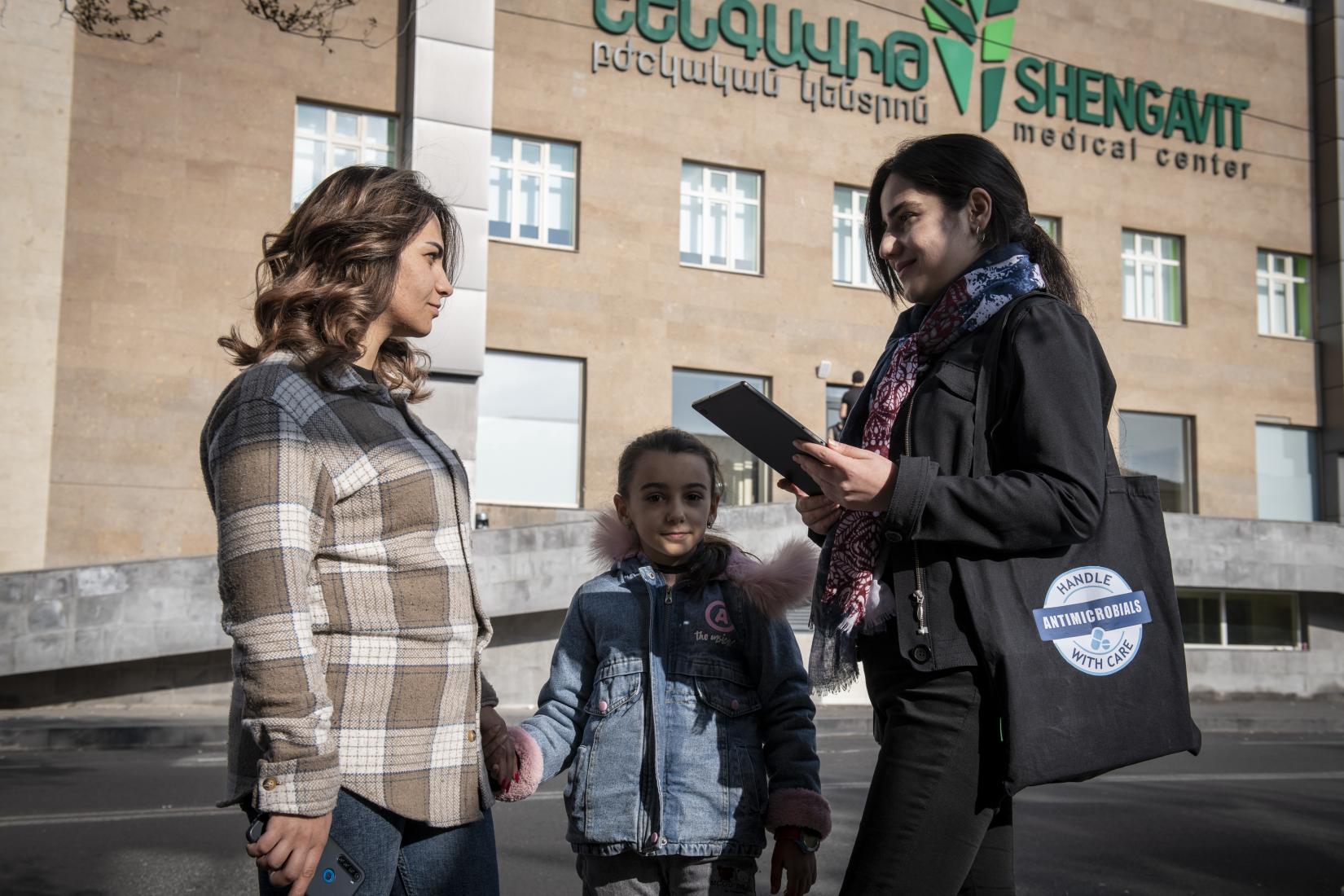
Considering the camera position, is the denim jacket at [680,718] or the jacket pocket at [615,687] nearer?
the denim jacket at [680,718]

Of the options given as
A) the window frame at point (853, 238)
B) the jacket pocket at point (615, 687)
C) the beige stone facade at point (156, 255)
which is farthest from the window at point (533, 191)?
the jacket pocket at point (615, 687)

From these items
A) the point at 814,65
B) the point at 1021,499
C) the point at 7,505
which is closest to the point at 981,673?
the point at 1021,499

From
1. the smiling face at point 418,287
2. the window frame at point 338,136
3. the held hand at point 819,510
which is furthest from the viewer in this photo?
the window frame at point 338,136

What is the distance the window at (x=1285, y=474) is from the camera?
25156 mm

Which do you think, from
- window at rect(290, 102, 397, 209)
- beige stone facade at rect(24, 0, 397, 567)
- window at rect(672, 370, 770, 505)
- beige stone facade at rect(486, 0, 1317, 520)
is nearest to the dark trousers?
beige stone facade at rect(24, 0, 397, 567)

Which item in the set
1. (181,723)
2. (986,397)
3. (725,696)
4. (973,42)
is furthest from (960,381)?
(973,42)

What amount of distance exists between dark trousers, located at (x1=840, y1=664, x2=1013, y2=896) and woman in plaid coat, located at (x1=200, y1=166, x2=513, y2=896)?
817 millimetres

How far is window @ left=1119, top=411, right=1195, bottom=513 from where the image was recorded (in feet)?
80.7

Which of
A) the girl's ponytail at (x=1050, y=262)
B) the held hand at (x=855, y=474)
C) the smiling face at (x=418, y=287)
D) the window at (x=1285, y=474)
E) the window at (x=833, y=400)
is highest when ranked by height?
the window at (x=833, y=400)

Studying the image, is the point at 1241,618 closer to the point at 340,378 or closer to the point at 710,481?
the point at 710,481

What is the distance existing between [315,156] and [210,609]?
26.1 ft

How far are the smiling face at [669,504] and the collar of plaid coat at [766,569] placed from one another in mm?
53

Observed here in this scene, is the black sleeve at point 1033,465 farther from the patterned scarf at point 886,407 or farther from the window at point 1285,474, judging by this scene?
the window at point 1285,474

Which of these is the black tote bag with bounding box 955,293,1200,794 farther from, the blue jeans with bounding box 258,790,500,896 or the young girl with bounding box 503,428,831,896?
the blue jeans with bounding box 258,790,500,896
